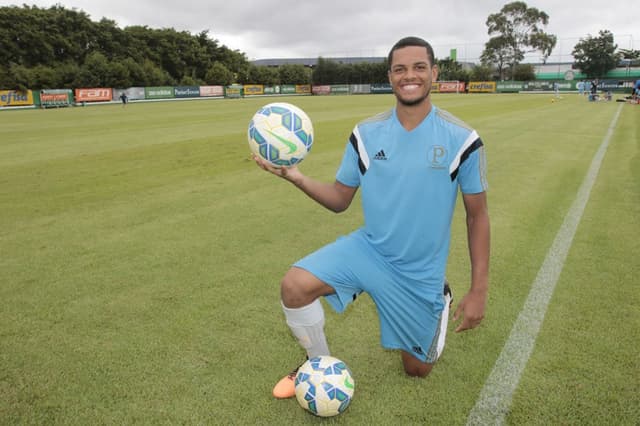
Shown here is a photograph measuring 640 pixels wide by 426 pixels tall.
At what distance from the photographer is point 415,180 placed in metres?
2.72

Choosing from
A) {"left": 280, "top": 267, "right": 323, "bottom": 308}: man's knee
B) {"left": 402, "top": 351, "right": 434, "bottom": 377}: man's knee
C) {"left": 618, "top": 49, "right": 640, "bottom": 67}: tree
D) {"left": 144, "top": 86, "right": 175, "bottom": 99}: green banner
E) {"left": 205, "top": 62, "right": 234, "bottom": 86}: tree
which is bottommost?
{"left": 402, "top": 351, "right": 434, "bottom": 377}: man's knee

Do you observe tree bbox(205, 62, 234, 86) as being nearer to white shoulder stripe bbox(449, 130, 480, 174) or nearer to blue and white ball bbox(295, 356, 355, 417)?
white shoulder stripe bbox(449, 130, 480, 174)

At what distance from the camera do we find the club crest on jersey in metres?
2.68

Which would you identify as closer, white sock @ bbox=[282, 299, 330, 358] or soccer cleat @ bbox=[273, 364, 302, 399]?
white sock @ bbox=[282, 299, 330, 358]

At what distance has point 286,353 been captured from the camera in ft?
11.1

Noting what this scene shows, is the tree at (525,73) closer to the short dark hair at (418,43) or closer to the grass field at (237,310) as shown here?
the grass field at (237,310)

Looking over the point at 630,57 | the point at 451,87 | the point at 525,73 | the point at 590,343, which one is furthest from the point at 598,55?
the point at 590,343

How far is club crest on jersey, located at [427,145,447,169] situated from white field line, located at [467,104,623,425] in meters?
1.52

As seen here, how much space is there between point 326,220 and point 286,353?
332 cm

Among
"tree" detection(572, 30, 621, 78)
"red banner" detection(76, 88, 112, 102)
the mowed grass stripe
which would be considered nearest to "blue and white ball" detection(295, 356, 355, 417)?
the mowed grass stripe

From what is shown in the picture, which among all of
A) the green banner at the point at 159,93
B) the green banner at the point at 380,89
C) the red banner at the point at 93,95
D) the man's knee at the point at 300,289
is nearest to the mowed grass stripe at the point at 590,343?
the man's knee at the point at 300,289

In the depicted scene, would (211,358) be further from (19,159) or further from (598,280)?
(19,159)

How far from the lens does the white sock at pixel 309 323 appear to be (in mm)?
2742

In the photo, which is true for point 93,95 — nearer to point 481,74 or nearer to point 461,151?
point 461,151
